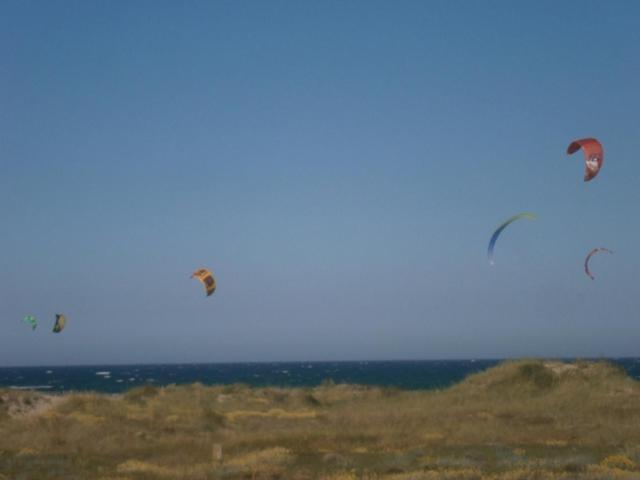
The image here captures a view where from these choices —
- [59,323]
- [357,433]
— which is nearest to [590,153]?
[357,433]

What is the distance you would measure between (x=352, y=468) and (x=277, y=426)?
13.5 metres

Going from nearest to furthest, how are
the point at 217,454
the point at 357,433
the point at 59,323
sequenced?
the point at 217,454
the point at 357,433
the point at 59,323

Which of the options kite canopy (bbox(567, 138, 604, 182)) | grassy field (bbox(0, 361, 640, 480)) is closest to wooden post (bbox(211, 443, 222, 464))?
grassy field (bbox(0, 361, 640, 480))

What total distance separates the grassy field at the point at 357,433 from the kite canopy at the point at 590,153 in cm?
821

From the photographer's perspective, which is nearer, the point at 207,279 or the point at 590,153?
the point at 590,153

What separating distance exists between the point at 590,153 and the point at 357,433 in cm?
1227

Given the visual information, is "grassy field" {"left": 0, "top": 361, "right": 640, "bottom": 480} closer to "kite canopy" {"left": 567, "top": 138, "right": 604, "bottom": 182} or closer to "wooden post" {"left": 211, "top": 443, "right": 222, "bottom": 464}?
"wooden post" {"left": 211, "top": 443, "right": 222, "bottom": 464}

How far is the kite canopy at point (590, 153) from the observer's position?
25.5 metres

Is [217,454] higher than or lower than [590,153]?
lower

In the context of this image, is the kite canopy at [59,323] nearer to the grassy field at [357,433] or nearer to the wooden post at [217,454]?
the grassy field at [357,433]

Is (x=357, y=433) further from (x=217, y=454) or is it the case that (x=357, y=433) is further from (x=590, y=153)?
(x=590, y=153)

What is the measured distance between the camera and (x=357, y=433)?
96.1ft

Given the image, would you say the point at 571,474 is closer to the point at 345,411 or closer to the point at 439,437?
the point at 439,437

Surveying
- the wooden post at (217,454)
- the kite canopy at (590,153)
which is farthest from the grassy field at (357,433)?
the kite canopy at (590,153)
